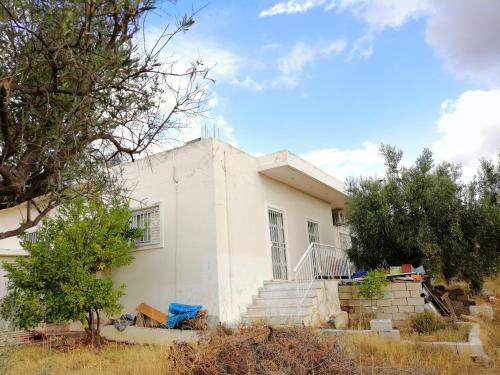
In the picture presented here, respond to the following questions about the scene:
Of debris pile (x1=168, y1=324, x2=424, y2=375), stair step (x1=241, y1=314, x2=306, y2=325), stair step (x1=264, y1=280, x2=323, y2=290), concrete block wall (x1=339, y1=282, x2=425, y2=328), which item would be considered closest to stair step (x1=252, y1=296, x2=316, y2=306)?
stair step (x1=264, y1=280, x2=323, y2=290)

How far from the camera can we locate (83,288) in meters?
7.98

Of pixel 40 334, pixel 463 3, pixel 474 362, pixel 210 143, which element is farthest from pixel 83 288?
pixel 463 3

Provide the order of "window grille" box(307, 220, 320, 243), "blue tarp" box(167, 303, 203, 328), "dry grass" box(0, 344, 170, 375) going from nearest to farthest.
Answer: "dry grass" box(0, 344, 170, 375) → "blue tarp" box(167, 303, 203, 328) → "window grille" box(307, 220, 320, 243)

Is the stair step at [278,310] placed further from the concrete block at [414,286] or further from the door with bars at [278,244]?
the concrete block at [414,286]

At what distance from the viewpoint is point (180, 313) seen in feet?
28.6

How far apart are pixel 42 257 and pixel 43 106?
4.97 m

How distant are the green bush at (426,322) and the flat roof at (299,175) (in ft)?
15.5

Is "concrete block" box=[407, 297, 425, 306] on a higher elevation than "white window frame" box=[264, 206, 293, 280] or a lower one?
lower

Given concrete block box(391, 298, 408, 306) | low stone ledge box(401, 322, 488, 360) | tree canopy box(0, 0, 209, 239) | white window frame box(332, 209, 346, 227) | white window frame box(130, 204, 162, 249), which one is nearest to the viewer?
tree canopy box(0, 0, 209, 239)

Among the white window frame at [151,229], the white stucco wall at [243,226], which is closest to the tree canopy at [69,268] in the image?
the white window frame at [151,229]

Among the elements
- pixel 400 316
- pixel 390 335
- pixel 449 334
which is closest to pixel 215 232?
pixel 390 335

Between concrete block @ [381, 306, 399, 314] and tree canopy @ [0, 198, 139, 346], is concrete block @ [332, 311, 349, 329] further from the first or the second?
tree canopy @ [0, 198, 139, 346]

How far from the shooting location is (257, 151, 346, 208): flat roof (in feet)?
34.9

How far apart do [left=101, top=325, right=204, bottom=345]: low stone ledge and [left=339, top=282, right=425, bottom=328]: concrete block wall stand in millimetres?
4066
